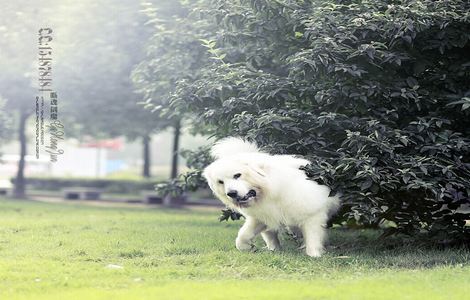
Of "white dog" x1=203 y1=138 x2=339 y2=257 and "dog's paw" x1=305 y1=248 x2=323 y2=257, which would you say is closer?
"white dog" x1=203 y1=138 x2=339 y2=257

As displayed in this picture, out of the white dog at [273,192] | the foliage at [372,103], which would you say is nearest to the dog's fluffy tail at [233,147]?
the white dog at [273,192]

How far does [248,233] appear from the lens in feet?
28.0

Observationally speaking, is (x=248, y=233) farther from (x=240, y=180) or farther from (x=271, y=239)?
(x=240, y=180)

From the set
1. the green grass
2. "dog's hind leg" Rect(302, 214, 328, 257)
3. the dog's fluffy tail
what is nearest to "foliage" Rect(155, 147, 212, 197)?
the green grass

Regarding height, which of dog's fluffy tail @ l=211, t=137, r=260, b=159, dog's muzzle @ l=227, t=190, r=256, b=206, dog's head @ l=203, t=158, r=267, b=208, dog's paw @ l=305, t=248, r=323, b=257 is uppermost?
dog's fluffy tail @ l=211, t=137, r=260, b=159

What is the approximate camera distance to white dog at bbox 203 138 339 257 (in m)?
7.68

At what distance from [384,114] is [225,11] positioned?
9.03 feet

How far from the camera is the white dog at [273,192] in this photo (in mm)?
7684

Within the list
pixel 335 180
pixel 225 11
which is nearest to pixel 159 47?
pixel 225 11

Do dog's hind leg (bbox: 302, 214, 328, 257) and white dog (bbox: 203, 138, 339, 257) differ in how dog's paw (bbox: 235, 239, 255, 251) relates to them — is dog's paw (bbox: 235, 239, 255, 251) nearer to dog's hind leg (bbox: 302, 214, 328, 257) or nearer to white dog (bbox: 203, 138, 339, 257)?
white dog (bbox: 203, 138, 339, 257)

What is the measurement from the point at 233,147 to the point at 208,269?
1908 mm

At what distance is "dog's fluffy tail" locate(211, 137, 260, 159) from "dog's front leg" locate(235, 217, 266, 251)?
0.81 meters

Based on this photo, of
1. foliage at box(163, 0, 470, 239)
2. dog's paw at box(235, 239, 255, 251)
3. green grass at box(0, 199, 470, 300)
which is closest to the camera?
green grass at box(0, 199, 470, 300)

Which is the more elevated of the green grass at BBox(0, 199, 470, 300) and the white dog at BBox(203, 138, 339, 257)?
the white dog at BBox(203, 138, 339, 257)
